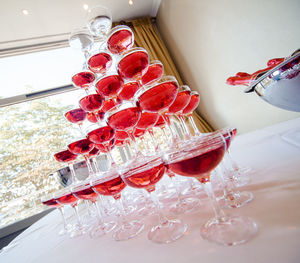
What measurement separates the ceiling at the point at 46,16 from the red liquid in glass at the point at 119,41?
2.24 metres

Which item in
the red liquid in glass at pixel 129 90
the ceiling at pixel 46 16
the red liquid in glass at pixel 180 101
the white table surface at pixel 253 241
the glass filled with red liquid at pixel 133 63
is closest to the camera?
the white table surface at pixel 253 241

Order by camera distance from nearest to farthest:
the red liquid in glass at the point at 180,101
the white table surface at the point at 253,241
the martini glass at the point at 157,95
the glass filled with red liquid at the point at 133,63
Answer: the white table surface at the point at 253,241
the martini glass at the point at 157,95
the glass filled with red liquid at the point at 133,63
the red liquid in glass at the point at 180,101

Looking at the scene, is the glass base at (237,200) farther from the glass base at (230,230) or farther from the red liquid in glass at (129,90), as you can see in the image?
the red liquid in glass at (129,90)

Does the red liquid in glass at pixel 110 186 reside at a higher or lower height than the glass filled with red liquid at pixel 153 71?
lower

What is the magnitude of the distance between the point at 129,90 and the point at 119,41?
234 millimetres

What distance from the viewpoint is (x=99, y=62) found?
93 cm

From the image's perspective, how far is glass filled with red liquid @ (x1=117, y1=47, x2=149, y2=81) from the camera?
2.36 ft

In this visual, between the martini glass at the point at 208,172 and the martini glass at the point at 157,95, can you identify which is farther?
the martini glass at the point at 157,95

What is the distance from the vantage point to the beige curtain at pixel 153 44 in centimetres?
313

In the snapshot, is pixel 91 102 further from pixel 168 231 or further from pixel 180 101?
pixel 168 231

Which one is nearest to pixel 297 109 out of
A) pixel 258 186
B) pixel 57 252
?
pixel 258 186

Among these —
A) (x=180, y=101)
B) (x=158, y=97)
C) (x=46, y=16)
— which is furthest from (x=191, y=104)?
(x=46, y=16)

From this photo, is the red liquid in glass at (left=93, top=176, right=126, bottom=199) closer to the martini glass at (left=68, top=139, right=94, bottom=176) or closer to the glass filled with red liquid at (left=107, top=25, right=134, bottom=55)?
the martini glass at (left=68, top=139, right=94, bottom=176)

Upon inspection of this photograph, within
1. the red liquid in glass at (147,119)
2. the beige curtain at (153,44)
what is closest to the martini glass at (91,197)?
the red liquid in glass at (147,119)
